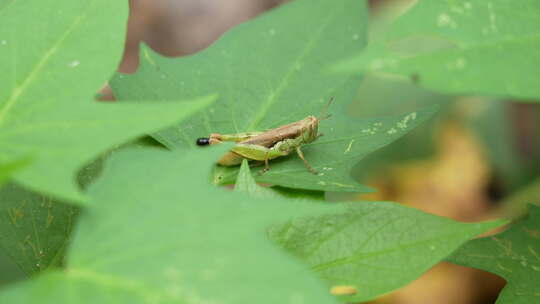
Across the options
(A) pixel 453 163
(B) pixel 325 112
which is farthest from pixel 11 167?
(A) pixel 453 163

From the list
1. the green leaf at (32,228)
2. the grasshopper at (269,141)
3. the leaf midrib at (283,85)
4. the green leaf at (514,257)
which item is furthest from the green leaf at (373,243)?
the green leaf at (32,228)

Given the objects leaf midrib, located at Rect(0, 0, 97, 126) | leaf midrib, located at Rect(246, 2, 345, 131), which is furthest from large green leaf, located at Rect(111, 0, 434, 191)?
leaf midrib, located at Rect(0, 0, 97, 126)

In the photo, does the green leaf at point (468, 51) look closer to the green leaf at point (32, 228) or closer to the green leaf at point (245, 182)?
the green leaf at point (245, 182)

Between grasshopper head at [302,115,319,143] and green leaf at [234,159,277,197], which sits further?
grasshopper head at [302,115,319,143]

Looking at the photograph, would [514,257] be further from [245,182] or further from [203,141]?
[203,141]

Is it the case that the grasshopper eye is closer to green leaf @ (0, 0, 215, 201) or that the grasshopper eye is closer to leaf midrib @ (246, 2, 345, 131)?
leaf midrib @ (246, 2, 345, 131)

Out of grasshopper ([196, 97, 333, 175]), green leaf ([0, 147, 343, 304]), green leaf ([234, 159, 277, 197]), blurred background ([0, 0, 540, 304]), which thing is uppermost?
green leaf ([0, 147, 343, 304])
